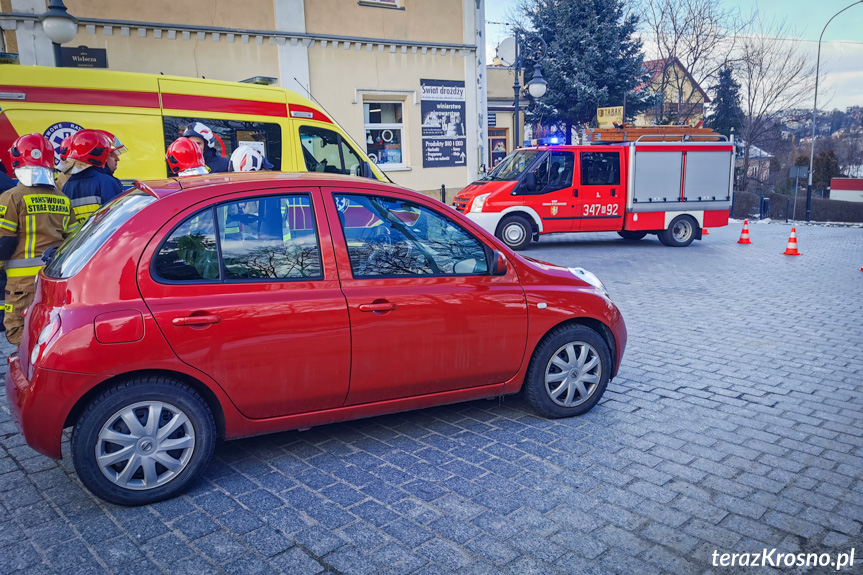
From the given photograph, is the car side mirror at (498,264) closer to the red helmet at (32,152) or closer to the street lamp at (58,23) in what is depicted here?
the red helmet at (32,152)

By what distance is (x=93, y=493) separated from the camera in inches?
128

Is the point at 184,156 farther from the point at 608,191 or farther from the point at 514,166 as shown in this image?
the point at 608,191

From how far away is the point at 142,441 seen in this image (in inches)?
128

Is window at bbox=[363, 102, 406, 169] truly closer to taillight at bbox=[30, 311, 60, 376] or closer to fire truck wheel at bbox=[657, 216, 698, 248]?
fire truck wheel at bbox=[657, 216, 698, 248]

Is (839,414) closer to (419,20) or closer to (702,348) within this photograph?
(702,348)

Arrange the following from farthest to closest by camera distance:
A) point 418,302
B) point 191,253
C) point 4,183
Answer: point 4,183, point 418,302, point 191,253

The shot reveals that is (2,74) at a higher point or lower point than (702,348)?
higher

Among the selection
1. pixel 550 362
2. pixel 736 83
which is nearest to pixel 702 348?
pixel 550 362

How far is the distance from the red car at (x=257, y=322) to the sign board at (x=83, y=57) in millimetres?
10865

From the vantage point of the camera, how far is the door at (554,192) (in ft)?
45.6

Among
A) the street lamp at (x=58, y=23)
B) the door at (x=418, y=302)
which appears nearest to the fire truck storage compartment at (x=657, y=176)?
the street lamp at (x=58, y=23)

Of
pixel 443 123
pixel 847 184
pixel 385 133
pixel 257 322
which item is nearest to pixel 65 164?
pixel 257 322

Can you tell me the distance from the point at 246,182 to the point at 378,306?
1038 mm

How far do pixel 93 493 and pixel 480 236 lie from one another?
2.67 m
